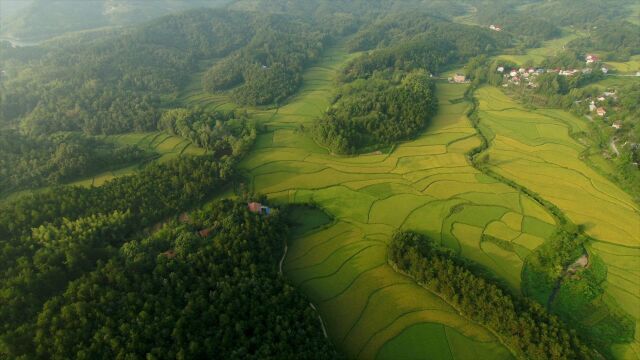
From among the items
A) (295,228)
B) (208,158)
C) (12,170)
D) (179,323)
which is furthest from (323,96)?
(179,323)

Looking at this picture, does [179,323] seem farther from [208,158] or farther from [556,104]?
[556,104]

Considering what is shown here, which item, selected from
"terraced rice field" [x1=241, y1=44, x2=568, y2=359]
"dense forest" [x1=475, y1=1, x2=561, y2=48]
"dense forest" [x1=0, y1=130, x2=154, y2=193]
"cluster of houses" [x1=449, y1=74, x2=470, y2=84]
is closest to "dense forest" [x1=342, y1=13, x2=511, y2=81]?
"cluster of houses" [x1=449, y1=74, x2=470, y2=84]

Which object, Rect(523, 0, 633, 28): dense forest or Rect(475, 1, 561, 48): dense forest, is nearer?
Rect(475, 1, 561, 48): dense forest

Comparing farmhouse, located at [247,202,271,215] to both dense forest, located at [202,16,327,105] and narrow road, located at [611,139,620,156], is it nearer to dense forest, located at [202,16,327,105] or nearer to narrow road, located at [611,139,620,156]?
dense forest, located at [202,16,327,105]

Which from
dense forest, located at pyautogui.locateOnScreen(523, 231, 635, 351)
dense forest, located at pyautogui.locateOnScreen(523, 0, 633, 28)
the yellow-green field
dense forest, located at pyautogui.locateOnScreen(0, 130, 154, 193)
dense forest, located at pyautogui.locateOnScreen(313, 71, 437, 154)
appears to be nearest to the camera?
dense forest, located at pyautogui.locateOnScreen(523, 231, 635, 351)

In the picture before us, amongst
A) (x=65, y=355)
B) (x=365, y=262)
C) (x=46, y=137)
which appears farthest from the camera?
(x=46, y=137)

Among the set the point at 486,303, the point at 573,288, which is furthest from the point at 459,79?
the point at 486,303
